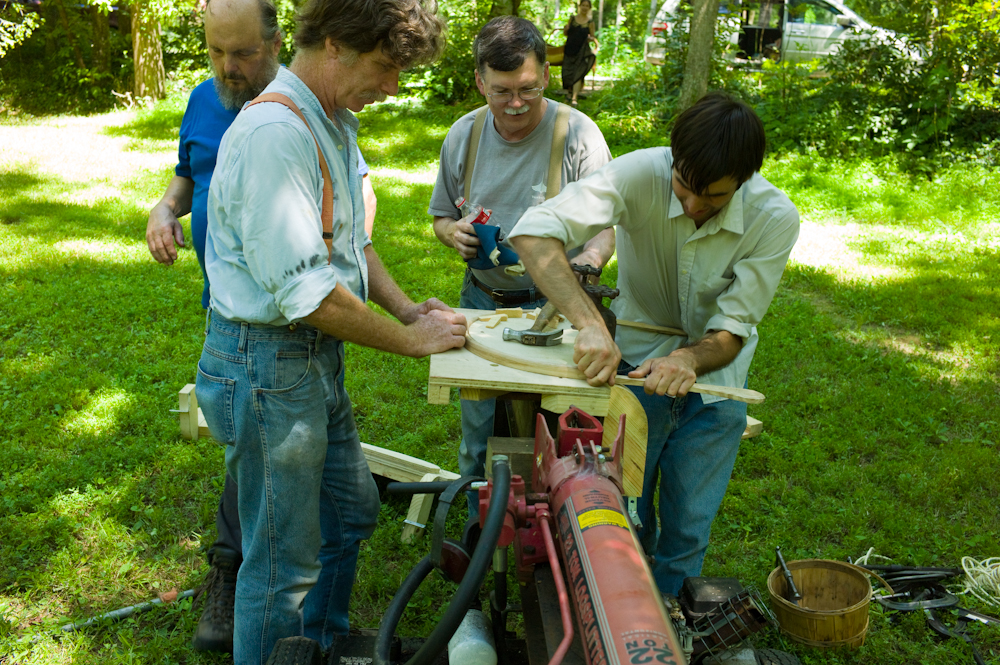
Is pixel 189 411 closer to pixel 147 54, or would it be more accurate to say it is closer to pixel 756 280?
pixel 756 280

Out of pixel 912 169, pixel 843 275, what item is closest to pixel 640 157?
pixel 843 275

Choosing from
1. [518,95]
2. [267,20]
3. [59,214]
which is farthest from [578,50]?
[267,20]

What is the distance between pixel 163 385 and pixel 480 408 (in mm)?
2393

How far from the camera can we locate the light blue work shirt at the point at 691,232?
232 cm

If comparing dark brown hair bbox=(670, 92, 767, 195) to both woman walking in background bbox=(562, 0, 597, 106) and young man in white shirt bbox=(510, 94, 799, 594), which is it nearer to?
young man in white shirt bbox=(510, 94, 799, 594)

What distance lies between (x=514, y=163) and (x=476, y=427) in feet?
3.51

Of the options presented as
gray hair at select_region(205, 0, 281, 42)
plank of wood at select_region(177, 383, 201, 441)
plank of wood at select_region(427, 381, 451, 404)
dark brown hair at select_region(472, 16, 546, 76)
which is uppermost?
gray hair at select_region(205, 0, 281, 42)

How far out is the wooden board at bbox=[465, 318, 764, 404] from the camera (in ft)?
6.88

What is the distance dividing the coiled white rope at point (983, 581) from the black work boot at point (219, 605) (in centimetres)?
297

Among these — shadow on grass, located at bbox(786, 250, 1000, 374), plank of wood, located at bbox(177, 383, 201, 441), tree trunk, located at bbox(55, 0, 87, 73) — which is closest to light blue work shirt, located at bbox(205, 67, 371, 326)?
plank of wood, located at bbox(177, 383, 201, 441)

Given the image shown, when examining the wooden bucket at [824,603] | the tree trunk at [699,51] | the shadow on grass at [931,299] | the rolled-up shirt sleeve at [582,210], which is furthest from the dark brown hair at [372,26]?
the tree trunk at [699,51]

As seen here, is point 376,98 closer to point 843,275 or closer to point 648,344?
point 648,344

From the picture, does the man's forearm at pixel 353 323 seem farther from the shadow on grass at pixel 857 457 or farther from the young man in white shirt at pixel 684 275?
the shadow on grass at pixel 857 457

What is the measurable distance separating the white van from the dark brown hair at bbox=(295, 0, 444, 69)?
10011 millimetres
